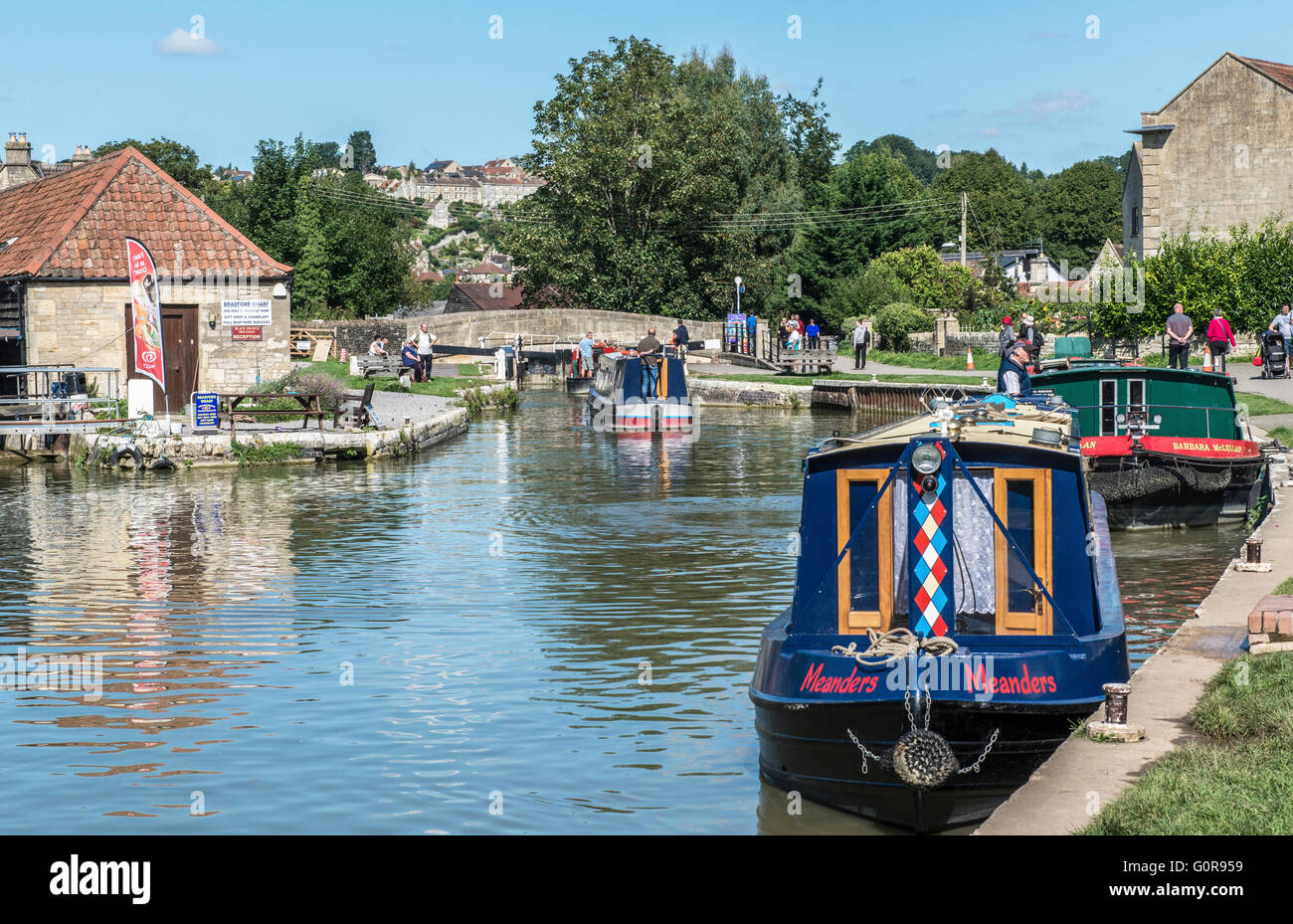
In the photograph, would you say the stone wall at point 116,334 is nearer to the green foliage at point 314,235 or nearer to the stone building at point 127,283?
the stone building at point 127,283

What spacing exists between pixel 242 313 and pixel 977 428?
2644 cm

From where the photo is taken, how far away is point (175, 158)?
8012cm

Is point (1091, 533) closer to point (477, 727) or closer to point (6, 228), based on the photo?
point (477, 727)

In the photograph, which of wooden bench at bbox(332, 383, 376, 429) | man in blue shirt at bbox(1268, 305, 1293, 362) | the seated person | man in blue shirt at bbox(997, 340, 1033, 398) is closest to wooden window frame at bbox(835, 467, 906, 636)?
man in blue shirt at bbox(997, 340, 1033, 398)

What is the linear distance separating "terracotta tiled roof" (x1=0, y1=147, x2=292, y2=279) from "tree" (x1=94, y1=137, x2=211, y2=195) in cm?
4281

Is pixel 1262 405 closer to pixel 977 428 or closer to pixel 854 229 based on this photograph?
pixel 977 428

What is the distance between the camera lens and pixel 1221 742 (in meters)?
8.45

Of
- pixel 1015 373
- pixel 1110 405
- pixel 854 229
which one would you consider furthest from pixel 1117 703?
pixel 854 229

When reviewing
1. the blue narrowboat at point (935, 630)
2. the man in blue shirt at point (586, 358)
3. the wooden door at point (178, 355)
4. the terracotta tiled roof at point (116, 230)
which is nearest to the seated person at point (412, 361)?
the terracotta tiled roof at point (116, 230)

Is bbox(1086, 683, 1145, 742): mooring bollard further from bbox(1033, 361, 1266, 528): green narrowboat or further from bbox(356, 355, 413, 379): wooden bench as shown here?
bbox(356, 355, 413, 379): wooden bench

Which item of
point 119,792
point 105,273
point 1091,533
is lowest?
point 119,792
